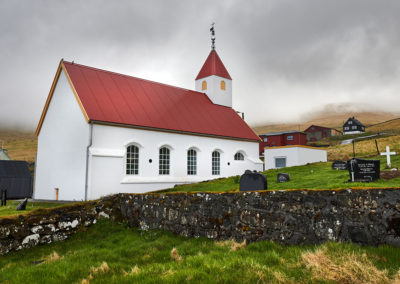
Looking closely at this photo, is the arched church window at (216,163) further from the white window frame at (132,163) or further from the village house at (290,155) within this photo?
the white window frame at (132,163)

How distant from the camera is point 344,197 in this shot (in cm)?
514

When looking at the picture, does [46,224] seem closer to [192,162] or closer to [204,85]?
[192,162]

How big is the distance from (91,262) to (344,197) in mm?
4837

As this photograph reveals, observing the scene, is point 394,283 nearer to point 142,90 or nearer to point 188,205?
point 188,205

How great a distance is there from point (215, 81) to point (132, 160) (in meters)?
14.0

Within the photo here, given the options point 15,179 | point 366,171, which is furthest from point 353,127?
point 15,179

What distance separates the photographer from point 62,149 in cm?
2020

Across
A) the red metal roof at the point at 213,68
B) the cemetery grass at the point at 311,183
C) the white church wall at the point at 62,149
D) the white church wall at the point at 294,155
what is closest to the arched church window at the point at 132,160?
the white church wall at the point at 62,149

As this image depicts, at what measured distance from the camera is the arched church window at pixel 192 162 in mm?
23828

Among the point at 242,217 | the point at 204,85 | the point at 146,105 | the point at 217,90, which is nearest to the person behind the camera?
the point at 242,217

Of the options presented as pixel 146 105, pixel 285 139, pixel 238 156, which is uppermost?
pixel 285 139

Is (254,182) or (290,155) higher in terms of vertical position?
(290,155)

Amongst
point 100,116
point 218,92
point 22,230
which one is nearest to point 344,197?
point 22,230

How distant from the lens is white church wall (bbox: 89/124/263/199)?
728 inches
